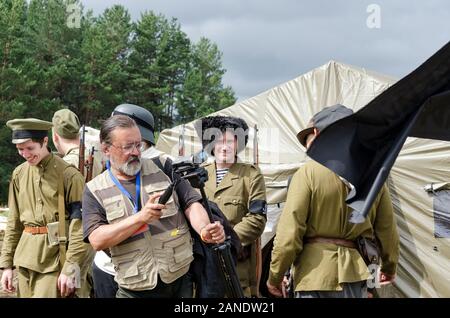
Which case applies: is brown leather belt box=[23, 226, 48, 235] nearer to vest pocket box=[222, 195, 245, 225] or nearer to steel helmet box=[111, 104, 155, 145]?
steel helmet box=[111, 104, 155, 145]

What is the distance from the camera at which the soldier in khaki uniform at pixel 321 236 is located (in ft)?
10.8

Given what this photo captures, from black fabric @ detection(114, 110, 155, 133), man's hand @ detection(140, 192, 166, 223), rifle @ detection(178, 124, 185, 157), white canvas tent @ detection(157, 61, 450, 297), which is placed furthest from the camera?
rifle @ detection(178, 124, 185, 157)

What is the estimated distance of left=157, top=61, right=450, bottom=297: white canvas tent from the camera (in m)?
6.06

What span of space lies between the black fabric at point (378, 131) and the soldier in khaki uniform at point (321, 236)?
55.5 inches

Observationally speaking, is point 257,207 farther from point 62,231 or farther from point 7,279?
point 7,279

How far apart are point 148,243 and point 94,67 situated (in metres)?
36.0

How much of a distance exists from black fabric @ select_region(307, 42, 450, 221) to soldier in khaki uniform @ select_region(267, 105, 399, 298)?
4.62 ft

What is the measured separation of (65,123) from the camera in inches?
179

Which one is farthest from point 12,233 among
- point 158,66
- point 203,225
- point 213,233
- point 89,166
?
point 158,66

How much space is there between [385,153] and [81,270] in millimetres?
2650

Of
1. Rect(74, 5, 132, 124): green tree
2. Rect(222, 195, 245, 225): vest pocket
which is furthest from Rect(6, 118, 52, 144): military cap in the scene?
Rect(74, 5, 132, 124): green tree

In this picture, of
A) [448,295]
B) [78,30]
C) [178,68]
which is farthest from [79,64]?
[448,295]
